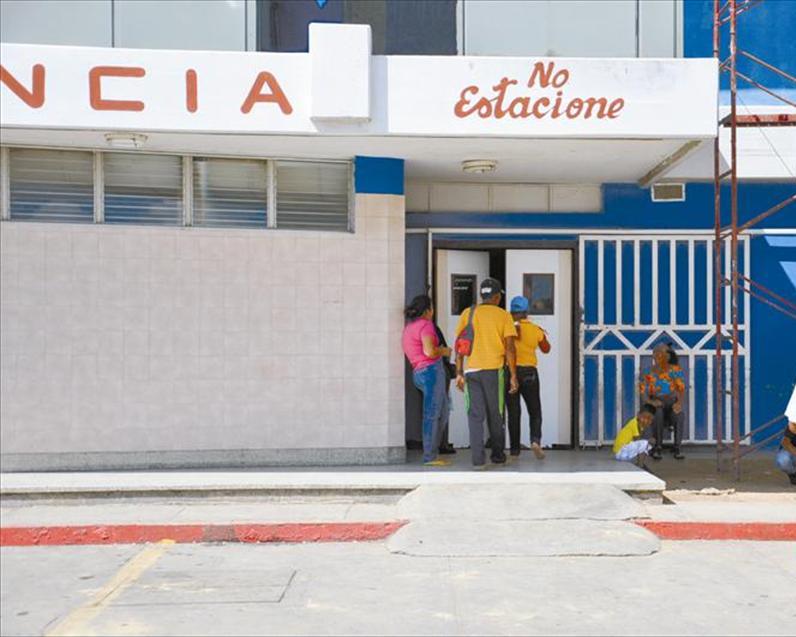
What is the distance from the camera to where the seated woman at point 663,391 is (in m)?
11.2

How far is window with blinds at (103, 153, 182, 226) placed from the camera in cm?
1002

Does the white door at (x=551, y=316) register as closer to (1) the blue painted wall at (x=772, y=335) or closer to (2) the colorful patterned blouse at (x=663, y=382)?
(2) the colorful patterned blouse at (x=663, y=382)

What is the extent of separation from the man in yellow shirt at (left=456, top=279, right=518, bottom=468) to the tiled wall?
0.77m

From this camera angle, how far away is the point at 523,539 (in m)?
8.07

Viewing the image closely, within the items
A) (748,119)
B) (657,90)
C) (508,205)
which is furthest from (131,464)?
(748,119)

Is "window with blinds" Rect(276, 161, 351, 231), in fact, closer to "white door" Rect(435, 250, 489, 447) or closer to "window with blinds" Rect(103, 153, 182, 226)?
"window with blinds" Rect(103, 153, 182, 226)

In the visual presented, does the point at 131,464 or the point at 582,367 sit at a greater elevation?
the point at 582,367

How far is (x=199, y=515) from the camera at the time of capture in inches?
349

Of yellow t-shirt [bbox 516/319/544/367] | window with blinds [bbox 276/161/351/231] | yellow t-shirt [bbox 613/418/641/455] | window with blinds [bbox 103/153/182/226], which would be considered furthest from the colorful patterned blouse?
window with blinds [bbox 103/153/182/226]

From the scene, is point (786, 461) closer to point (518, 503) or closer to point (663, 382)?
point (663, 382)

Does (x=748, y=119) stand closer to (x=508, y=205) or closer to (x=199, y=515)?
(x=508, y=205)

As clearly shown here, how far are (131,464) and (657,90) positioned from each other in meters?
5.91

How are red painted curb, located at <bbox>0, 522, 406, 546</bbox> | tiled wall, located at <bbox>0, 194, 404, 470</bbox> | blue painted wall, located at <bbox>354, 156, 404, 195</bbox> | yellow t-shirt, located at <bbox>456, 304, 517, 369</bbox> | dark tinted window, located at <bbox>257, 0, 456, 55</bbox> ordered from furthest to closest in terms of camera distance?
dark tinted window, located at <bbox>257, 0, 456, 55</bbox>
blue painted wall, located at <bbox>354, 156, 404, 195</bbox>
yellow t-shirt, located at <bbox>456, 304, 517, 369</bbox>
tiled wall, located at <bbox>0, 194, 404, 470</bbox>
red painted curb, located at <bbox>0, 522, 406, 546</bbox>

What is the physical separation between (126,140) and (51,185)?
101 cm
